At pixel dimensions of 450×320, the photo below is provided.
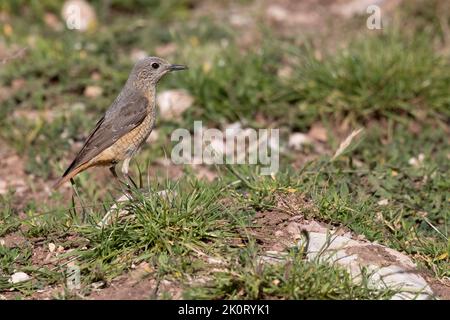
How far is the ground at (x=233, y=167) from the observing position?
210 inches

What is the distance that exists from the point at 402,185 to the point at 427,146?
125 cm

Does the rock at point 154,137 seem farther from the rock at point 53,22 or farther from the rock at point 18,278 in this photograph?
the rock at point 18,278

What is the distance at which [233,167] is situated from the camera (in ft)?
23.0

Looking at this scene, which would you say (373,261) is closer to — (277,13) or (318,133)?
(318,133)

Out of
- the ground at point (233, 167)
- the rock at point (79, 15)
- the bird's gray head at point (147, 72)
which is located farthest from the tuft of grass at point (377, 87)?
the rock at point (79, 15)

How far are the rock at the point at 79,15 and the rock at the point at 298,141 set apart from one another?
3.19 meters

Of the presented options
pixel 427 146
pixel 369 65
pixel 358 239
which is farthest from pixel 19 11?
pixel 358 239

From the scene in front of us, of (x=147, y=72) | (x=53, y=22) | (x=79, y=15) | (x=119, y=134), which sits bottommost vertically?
(x=119, y=134)

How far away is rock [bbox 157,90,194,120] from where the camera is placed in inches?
340

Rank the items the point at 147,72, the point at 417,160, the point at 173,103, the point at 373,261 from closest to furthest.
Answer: the point at 373,261
the point at 147,72
the point at 417,160
the point at 173,103

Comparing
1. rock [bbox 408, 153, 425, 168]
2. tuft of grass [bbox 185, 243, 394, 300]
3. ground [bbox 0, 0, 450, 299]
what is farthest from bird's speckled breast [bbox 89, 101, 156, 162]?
rock [bbox 408, 153, 425, 168]

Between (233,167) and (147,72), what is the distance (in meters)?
1.18

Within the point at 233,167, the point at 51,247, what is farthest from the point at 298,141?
the point at 51,247

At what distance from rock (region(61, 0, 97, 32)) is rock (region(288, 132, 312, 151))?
3.19 meters
